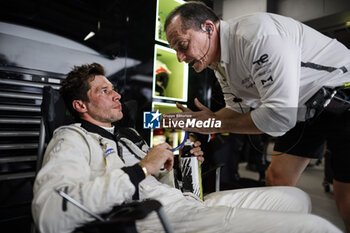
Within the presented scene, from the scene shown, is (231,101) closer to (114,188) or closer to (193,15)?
(193,15)

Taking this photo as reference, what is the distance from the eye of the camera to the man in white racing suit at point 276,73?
0.85 m

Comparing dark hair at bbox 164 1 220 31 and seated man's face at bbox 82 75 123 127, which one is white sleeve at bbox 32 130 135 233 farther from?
dark hair at bbox 164 1 220 31

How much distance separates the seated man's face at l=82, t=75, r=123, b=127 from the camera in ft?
3.87

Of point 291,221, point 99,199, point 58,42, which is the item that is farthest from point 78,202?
point 58,42

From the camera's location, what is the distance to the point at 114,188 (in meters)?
0.70

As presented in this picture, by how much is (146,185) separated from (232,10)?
132cm

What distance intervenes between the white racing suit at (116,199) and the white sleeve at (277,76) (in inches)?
14.7

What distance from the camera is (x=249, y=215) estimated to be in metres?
0.76

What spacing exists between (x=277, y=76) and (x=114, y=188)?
0.74 meters

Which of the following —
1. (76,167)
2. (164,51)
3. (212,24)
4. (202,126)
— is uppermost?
(164,51)

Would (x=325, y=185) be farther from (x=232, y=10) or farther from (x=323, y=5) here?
(x=232, y=10)

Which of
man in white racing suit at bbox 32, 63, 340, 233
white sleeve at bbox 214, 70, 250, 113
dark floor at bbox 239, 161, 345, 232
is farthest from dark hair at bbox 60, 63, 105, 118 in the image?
dark floor at bbox 239, 161, 345, 232

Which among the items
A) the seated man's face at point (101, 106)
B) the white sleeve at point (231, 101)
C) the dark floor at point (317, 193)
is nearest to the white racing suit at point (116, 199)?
→ the seated man's face at point (101, 106)

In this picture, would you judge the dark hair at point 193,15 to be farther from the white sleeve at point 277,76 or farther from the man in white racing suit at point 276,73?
the white sleeve at point 277,76
